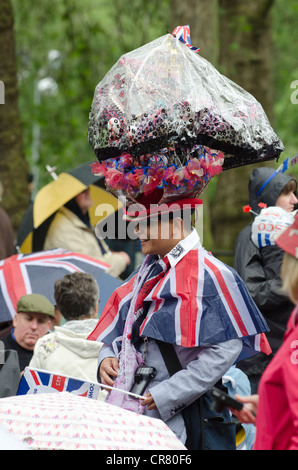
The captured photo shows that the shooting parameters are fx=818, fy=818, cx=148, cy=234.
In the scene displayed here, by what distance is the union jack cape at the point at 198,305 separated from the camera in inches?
136

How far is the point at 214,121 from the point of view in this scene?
3566mm

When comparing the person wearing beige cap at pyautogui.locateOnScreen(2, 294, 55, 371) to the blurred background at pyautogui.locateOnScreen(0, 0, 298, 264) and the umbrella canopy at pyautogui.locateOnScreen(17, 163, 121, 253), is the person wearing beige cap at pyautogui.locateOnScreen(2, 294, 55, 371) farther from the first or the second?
the blurred background at pyautogui.locateOnScreen(0, 0, 298, 264)

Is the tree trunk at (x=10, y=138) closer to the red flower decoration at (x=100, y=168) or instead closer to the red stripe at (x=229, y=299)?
the red flower decoration at (x=100, y=168)

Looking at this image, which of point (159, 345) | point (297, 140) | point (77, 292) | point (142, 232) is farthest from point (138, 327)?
point (297, 140)

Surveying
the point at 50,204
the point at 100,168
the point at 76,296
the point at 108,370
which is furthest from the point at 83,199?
the point at 108,370

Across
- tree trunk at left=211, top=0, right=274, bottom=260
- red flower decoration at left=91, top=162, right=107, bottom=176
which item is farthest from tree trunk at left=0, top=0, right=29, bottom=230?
red flower decoration at left=91, top=162, right=107, bottom=176

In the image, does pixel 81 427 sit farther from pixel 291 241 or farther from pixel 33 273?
pixel 33 273

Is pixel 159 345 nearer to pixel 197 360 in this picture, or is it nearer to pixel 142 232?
pixel 197 360

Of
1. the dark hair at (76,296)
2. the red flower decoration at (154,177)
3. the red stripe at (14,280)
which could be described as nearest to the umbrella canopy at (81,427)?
the red flower decoration at (154,177)

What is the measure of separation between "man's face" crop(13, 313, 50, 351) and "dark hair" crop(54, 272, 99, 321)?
402 millimetres

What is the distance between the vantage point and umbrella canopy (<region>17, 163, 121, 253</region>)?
766 cm

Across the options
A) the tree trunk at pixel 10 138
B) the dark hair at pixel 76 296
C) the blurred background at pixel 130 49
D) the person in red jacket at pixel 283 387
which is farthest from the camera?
the blurred background at pixel 130 49

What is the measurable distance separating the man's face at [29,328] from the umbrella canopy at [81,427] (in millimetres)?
2442

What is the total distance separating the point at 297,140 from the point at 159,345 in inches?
625
